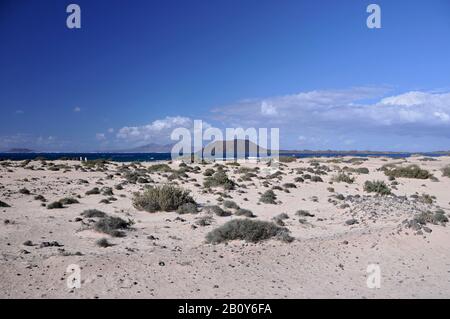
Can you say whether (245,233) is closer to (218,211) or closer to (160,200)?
(218,211)

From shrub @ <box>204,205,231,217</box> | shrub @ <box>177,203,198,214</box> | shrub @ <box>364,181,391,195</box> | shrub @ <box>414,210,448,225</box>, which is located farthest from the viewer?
shrub @ <box>364,181,391,195</box>

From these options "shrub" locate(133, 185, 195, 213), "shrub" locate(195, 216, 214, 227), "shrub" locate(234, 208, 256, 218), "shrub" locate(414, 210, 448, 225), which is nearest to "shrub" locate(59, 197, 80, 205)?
"shrub" locate(133, 185, 195, 213)

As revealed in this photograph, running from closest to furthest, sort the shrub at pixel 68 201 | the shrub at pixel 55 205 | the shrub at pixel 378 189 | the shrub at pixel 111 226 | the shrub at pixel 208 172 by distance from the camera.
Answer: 1. the shrub at pixel 111 226
2. the shrub at pixel 55 205
3. the shrub at pixel 68 201
4. the shrub at pixel 378 189
5. the shrub at pixel 208 172

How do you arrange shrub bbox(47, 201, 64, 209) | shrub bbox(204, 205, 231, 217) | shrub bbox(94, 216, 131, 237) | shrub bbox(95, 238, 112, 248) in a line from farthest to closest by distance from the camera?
shrub bbox(47, 201, 64, 209) < shrub bbox(204, 205, 231, 217) < shrub bbox(94, 216, 131, 237) < shrub bbox(95, 238, 112, 248)

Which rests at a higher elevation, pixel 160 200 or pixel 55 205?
pixel 160 200

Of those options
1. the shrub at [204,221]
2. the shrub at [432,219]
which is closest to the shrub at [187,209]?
the shrub at [204,221]

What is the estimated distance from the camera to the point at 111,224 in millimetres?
11367

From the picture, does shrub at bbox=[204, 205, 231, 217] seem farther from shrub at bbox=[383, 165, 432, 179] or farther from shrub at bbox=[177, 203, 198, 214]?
shrub at bbox=[383, 165, 432, 179]

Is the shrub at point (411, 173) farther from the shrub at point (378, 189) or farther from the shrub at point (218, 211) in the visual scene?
the shrub at point (218, 211)

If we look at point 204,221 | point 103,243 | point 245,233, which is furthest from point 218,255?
point 204,221

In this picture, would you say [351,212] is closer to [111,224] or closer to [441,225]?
[441,225]

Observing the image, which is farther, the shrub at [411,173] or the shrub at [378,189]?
the shrub at [411,173]

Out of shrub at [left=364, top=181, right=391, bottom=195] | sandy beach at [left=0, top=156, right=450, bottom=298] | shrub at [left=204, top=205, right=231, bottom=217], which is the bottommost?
sandy beach at [left=0, top=156, right=450, bottom=298]

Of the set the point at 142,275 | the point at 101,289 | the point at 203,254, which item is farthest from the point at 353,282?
the point at 101,289
